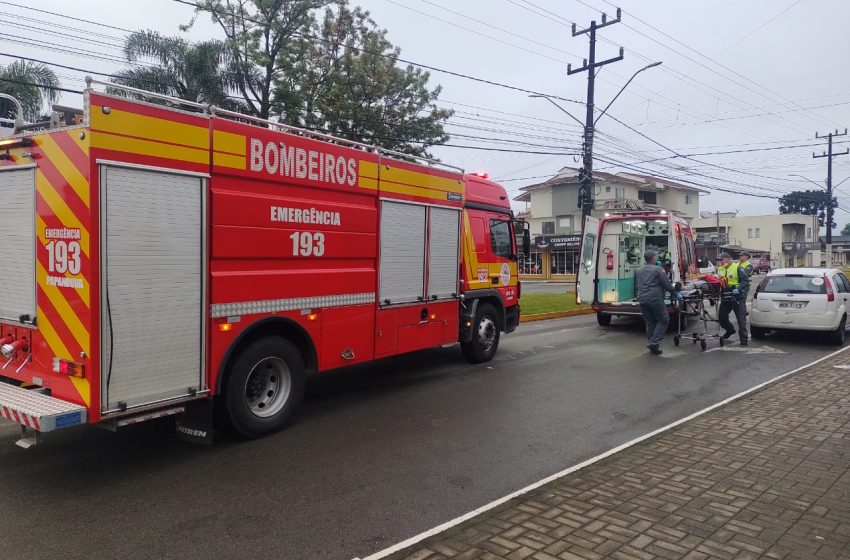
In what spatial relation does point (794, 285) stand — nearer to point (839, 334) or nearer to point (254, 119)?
point (839, 334)

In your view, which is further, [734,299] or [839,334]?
[734,299]

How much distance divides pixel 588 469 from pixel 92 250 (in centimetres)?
417

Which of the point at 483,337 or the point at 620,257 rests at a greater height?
the point at 620,257

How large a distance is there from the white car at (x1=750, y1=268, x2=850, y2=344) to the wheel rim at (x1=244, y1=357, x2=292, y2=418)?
10.0 m

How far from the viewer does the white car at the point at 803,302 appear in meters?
11.1

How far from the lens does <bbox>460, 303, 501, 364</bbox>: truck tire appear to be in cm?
918

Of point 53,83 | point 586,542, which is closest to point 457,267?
point 586,542

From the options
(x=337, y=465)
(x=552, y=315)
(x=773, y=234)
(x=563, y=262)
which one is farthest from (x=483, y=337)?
(x=773, y=234)

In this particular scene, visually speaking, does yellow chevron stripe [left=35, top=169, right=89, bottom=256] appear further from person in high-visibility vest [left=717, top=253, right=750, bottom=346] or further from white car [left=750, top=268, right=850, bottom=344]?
white car [left=750, top=268, right=850, bottom=344]

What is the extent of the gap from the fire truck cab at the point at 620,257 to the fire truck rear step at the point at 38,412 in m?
11.3

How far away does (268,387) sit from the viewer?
5.84 meters

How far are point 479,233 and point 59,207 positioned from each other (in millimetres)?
5948

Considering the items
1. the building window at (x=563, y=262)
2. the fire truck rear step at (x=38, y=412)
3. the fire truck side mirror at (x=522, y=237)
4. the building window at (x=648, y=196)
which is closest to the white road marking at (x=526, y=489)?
the fire truck rear step at (x=38, y=412)

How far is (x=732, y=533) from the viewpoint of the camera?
3.66 meters
